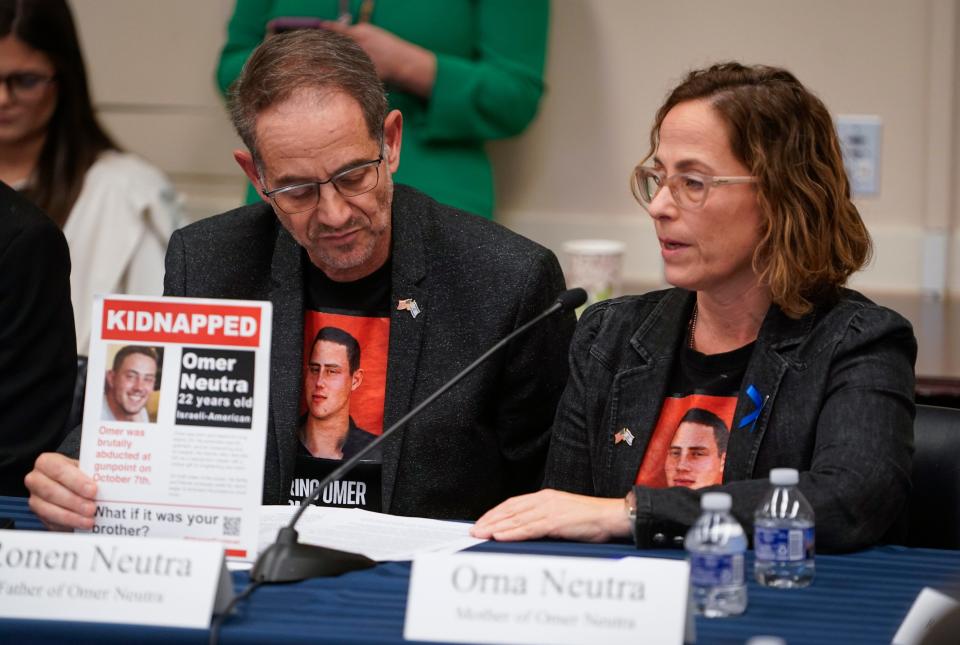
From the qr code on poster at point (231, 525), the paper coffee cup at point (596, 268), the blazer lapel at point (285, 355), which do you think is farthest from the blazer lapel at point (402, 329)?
the paper coffee cup at point (596, 268)

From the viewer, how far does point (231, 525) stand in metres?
1.81

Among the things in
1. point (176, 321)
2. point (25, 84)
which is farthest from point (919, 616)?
point (25, 84)

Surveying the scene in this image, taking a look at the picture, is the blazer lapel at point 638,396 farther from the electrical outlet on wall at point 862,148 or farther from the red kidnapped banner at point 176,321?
the electrical outlet on wall at point 862,148

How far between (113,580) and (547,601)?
53 centimetres

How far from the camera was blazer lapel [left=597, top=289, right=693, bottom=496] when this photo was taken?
7.66ft

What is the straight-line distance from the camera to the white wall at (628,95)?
4086 mm

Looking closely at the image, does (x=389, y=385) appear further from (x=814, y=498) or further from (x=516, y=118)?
(x=516, y=118)

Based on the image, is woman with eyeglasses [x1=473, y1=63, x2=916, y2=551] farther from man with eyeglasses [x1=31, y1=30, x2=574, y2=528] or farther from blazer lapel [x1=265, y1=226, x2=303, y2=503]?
blazer lapel [x1=265, y1=226, x2=303, y2=503]

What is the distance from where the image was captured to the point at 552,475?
2.44 m

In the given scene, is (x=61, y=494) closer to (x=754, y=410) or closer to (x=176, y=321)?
(x=176, y=321)

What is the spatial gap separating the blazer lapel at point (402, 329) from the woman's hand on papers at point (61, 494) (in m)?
0.62

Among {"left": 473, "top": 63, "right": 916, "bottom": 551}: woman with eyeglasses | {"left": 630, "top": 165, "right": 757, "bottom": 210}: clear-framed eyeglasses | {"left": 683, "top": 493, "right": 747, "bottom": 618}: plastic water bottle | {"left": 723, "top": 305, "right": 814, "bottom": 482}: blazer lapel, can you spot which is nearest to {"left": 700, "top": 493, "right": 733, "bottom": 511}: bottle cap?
{"left": 683, "top": 493, "right": 747, "bottom": 618}: plastic water bottle

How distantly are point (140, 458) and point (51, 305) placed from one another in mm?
931

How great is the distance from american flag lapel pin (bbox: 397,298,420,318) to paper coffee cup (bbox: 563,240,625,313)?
1282 mm
